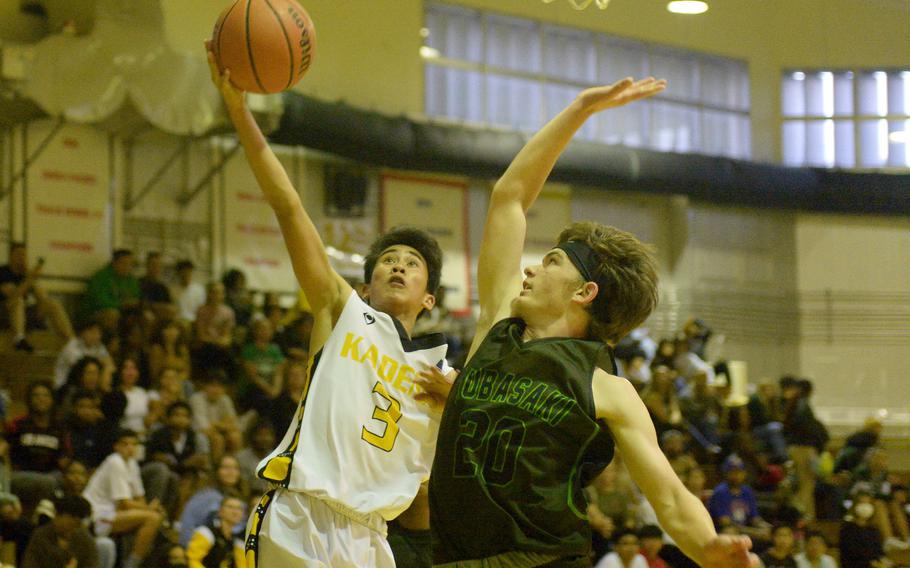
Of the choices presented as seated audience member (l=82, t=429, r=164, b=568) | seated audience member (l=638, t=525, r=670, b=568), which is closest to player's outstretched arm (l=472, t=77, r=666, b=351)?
seated audience member (l=82, t=429, r=164, b=568)

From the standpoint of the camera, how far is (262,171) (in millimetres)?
4301

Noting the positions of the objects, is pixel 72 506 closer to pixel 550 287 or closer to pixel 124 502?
pixel 124 502

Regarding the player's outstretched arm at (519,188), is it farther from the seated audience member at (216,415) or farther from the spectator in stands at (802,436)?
the spectator in stands at (802,436)

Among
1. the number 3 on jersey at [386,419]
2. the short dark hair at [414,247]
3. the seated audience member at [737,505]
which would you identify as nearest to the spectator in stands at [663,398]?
the seated audience member at [737,505]

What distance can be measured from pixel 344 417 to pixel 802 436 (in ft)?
37.4

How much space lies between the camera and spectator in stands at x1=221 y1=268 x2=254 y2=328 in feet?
42.3

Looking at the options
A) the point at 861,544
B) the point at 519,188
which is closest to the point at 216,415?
the point at 861,544

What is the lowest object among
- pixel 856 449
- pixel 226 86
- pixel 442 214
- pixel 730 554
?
pixel 856 449

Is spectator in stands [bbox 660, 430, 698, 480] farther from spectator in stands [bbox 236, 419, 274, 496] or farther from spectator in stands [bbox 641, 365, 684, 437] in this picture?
spectator in stands [bbox 236, 419, 274, 496]

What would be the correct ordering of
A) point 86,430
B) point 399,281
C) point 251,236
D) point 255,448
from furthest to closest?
1. point 251,236
2. point 255,448
3. point 86,430
4. point 399,281

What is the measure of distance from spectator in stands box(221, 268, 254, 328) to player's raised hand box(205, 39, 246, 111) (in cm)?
850

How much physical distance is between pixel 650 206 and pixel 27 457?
12.2 metres

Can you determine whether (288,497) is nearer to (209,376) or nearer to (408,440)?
(408,440)

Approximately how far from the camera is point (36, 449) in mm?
8992
